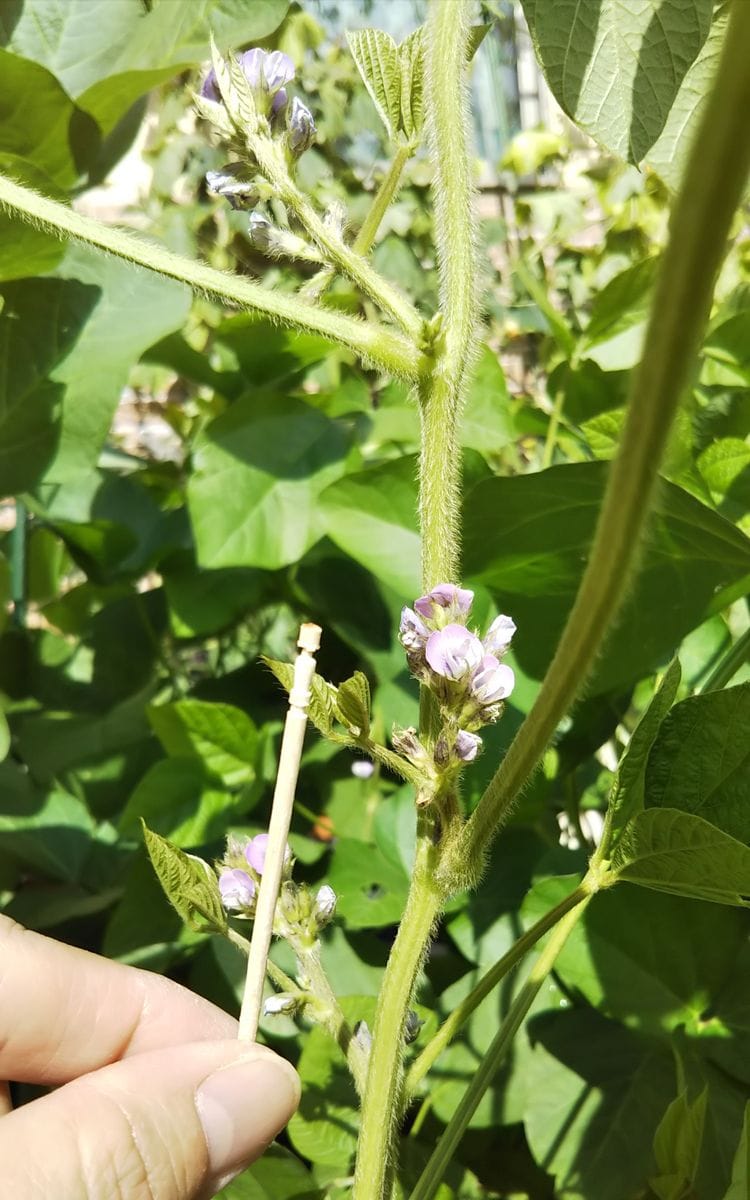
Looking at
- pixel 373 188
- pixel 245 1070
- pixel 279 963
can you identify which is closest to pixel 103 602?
pixel 279 963

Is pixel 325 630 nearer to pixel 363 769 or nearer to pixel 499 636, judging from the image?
pixel 363 769

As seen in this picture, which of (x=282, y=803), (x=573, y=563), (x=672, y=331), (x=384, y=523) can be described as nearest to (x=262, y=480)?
(x=384, y=523)

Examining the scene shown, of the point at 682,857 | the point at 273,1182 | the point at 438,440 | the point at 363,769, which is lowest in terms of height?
the point at 273,1182

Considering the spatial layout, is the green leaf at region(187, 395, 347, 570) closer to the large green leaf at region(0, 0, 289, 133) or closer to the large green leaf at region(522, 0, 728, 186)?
the large green leaf at region(0, 0, 289, 133)

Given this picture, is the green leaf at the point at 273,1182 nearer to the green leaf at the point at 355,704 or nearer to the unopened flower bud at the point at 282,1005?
the unopened flower bud at the point at 282,1005

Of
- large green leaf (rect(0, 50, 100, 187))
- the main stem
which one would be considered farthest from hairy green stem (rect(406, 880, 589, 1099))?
large green leaf (rect(0, 50, 100, 187))

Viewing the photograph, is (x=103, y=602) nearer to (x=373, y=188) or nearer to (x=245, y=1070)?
(x=245, y=1070)
